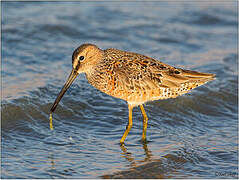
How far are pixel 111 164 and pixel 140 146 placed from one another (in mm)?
691

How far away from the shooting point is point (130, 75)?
19.2 ft

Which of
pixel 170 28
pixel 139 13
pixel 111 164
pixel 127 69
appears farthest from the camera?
pixel 139 13

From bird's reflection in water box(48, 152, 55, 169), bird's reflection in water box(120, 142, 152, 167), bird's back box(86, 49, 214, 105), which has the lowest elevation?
bird's reflection in water box(120, 142, 152, 167)

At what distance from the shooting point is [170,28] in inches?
446

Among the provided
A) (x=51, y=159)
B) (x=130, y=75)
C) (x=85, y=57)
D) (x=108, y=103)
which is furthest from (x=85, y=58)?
(x=108, y=103)

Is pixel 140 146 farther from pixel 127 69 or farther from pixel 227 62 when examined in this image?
pixel 227 62

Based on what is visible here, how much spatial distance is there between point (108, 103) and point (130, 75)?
1606 mm

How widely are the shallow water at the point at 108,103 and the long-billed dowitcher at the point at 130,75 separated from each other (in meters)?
0.69

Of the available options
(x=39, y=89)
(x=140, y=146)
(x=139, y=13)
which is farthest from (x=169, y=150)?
(x=139, y=13)

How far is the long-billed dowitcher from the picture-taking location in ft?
19.2

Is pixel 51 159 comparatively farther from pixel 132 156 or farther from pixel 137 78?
pixel 137 78

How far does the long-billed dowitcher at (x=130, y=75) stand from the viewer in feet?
19.2

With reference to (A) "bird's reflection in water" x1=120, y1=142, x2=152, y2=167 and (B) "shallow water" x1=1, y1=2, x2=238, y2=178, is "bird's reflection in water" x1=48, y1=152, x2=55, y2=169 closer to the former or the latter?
(B) "shallow water" x1=1, y1=2, x2=238, y2=178

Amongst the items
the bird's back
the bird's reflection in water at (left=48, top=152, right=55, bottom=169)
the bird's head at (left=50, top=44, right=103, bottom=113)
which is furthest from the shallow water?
the bird's head at (left=50, top=44, right=103, bottom=113)
